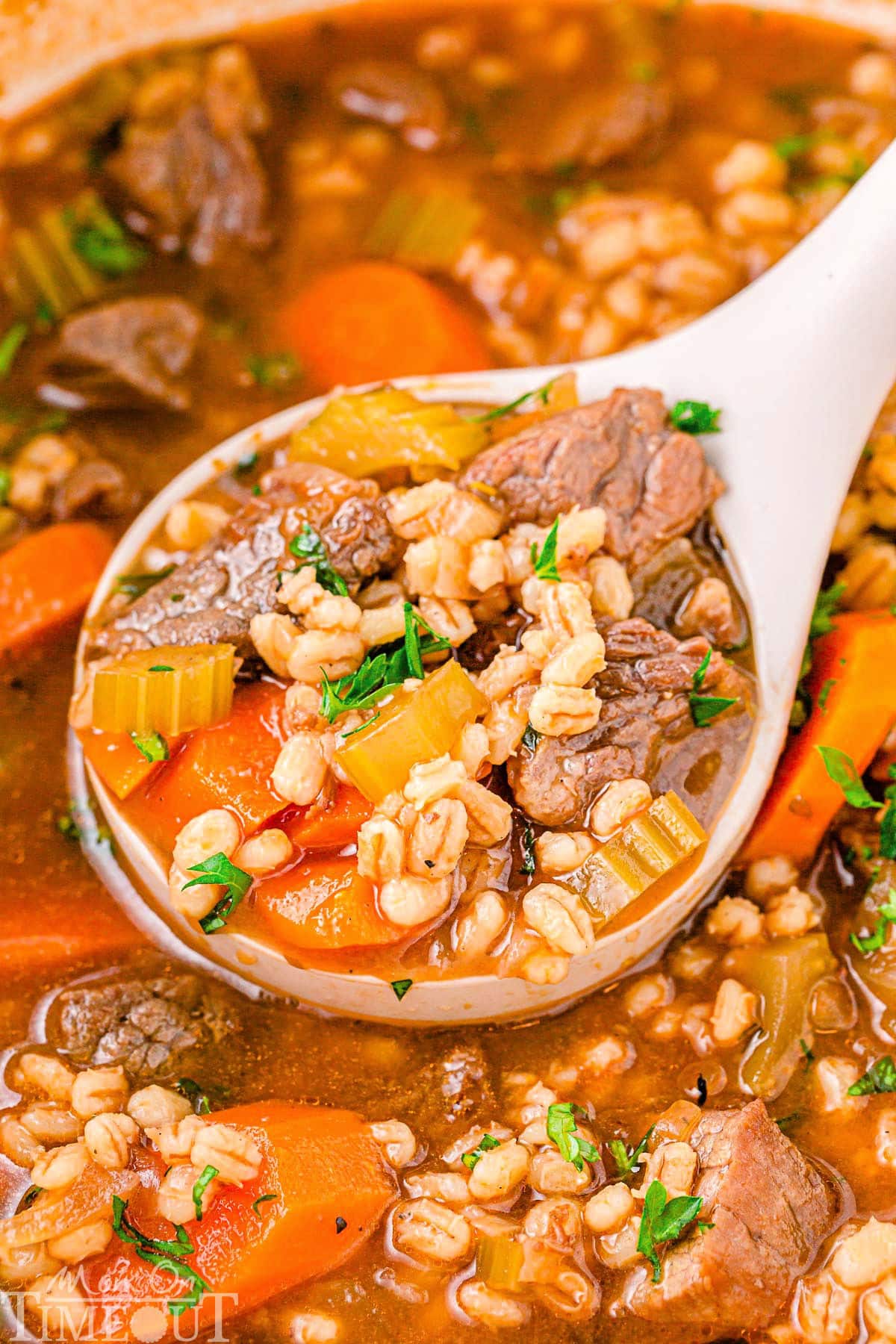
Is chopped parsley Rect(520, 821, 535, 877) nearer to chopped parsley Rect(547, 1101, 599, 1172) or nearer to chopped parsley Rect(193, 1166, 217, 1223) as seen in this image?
chopped parsley Rect(547, 1101, 599, 1172)

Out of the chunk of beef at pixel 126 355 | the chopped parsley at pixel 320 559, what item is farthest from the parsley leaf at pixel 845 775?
the chunk of beef at pixel 126 355

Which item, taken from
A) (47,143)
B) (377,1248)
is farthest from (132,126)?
(377,1248)

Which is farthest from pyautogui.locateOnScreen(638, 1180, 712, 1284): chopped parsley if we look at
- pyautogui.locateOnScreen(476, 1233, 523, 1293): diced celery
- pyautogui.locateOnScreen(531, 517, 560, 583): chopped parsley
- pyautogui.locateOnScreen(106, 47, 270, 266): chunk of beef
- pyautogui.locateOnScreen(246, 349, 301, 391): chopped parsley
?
pyautogui.locateOnScreen(106, 47, 270, 266): chunk of beef

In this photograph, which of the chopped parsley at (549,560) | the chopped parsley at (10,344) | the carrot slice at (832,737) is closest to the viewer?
the chopped parsley at (549,560)

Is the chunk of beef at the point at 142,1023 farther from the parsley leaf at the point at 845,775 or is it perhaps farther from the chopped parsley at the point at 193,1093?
the parsley leaf at the point at 845,775

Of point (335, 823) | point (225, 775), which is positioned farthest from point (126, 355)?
point (335, 823)
